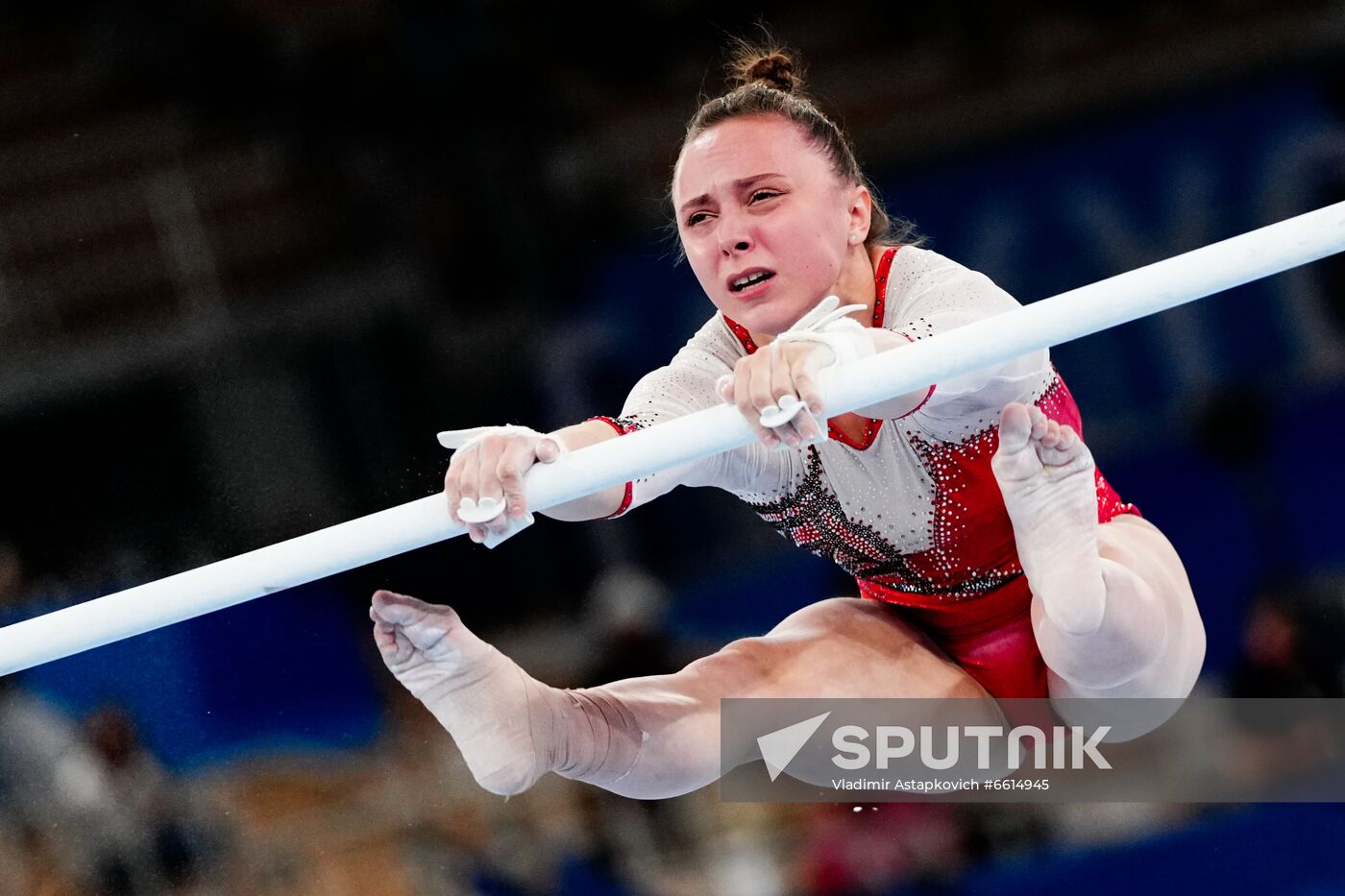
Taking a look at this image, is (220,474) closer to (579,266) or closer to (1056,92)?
(579,266)

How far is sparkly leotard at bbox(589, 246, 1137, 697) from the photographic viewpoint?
1885 millimetres

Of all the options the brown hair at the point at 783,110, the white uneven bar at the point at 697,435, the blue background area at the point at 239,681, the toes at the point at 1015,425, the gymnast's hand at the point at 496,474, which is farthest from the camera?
the blue background area at the point at 239,681

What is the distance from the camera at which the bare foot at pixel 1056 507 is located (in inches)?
68.3

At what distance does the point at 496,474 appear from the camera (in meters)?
1.52

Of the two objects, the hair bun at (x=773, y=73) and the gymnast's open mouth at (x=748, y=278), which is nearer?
the gymnast's open mouth at (x=748, y=278)

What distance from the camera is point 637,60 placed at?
11.3 feet

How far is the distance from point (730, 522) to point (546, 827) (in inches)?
32.7

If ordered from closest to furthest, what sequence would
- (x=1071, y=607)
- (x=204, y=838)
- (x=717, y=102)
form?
(x=1071, y=607) → (x=717, y=102) → (x=204, y=838)

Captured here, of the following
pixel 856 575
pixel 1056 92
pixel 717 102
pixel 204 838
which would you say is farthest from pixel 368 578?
pixel 1056 92

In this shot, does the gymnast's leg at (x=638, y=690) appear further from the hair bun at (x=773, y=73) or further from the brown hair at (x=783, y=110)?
the hair bun at (x=773, y=73)

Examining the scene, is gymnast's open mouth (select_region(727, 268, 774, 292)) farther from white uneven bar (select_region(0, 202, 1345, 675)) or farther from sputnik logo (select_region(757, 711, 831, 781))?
sputnik logo (select_region(757, 711, 831, 781))

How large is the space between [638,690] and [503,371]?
4.54 ft

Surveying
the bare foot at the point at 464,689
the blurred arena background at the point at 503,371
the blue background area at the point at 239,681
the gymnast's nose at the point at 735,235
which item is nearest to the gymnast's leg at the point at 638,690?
the bare foot at the point at 464,689

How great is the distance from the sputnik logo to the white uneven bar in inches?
28.3
